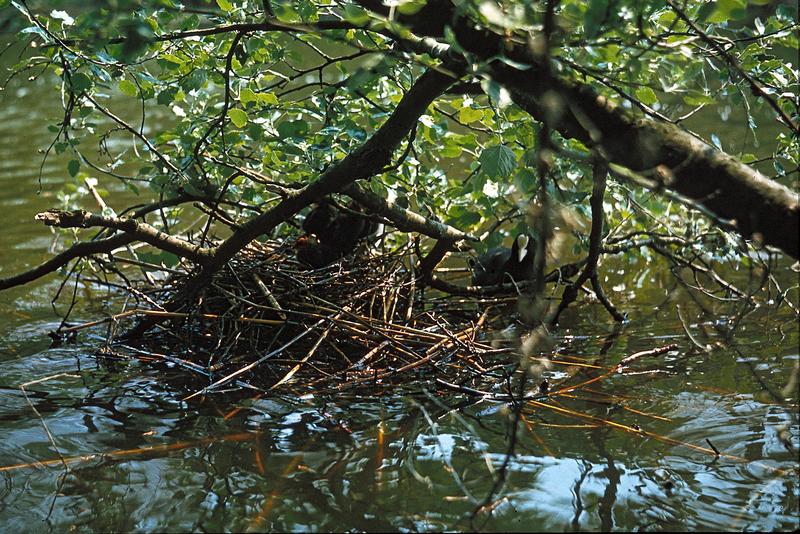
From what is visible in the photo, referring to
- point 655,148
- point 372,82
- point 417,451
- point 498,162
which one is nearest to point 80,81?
point 372,82

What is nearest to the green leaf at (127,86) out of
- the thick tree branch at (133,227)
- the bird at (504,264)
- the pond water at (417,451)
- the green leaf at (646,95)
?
the thick tree branch at (133,227)

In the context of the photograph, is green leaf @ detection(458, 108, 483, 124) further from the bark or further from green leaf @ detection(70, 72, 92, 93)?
green leaf @ detection(70, 72, 92, 93)

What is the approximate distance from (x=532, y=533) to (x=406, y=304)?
1846 mm

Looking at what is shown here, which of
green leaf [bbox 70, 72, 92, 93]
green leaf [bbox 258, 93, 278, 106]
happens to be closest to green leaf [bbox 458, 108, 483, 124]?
green leaf [bbox 258, 93, 278, 106]

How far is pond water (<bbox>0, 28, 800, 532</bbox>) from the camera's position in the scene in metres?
2.51

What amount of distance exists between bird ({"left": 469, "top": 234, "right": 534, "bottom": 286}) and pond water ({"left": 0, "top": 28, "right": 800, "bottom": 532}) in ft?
1.82

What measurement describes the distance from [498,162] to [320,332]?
1210mm

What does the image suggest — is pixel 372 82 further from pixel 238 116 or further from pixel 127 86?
pixel 127 86

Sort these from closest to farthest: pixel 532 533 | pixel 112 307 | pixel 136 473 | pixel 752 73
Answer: pixel 532 533 < pixel 136 473 < pixel 752 73 < pixel 112 307

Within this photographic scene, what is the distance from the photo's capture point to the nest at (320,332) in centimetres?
353

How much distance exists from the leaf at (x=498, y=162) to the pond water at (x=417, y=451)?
2.58 feet

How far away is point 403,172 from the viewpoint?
4.29 m

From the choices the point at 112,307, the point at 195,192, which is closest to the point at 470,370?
the point at 195,192

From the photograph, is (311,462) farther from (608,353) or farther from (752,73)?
(752,73)
